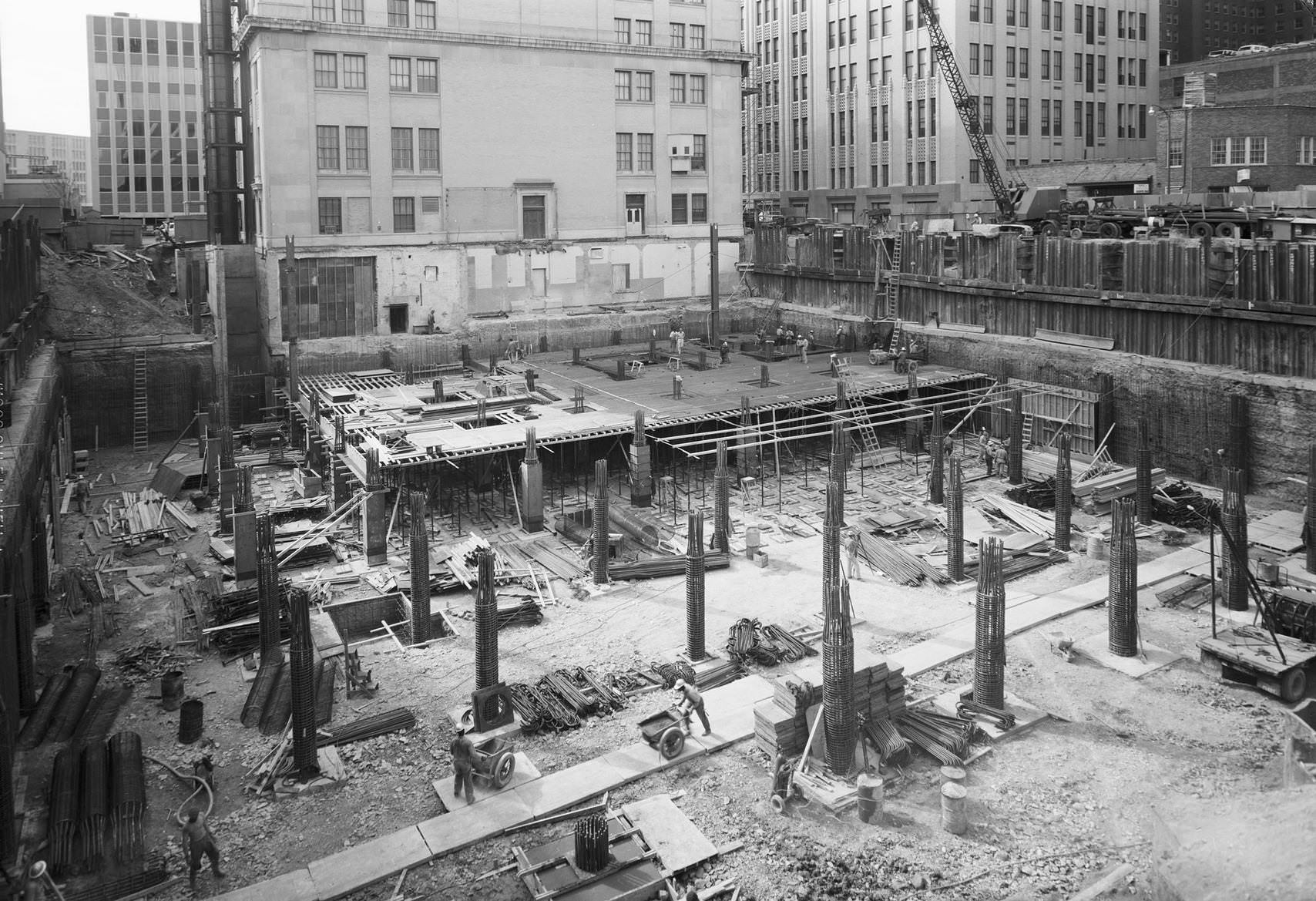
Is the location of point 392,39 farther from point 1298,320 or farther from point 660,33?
point 1298,320

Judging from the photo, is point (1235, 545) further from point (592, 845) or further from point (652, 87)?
point (652, 87)

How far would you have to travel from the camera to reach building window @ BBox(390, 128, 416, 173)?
51438 mm

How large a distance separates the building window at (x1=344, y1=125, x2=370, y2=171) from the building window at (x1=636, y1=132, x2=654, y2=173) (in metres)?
14.4

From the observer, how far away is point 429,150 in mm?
52250

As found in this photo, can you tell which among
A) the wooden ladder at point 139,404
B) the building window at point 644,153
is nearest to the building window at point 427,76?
the building window at point 644,153

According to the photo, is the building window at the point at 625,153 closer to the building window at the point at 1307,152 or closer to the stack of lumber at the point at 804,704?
the building window at the point at 1307,152

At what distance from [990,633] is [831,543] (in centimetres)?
486

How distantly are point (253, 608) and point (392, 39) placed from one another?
3481cm

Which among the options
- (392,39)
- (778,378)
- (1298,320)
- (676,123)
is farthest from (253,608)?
(676,123)

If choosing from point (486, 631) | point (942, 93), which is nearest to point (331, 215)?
point (486, 631)

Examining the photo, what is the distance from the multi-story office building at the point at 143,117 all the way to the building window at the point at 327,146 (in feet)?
305

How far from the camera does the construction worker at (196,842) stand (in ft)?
47.5

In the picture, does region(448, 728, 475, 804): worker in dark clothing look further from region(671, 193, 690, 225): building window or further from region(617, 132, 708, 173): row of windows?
region(671, 193, 690, 225): building window

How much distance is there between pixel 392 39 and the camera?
166 feet
